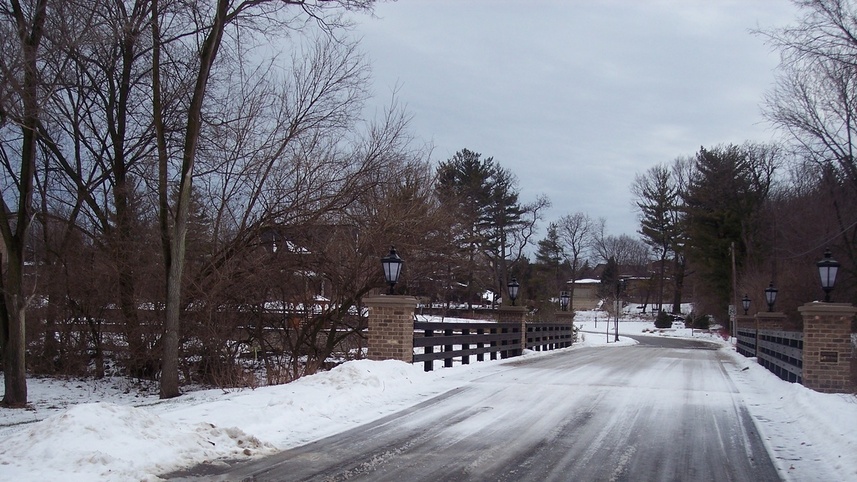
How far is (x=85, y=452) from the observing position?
17.8 feet

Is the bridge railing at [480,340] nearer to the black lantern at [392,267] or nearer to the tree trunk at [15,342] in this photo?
the black lantern at [392,267]

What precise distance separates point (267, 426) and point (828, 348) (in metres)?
9.02

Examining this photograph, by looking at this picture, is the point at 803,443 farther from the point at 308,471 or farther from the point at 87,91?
the point at 87,91

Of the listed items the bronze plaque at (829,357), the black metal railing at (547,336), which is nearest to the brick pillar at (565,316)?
the black metal railing at (547,336)

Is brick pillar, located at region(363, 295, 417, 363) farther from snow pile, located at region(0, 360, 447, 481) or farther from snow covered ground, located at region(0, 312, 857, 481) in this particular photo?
snow pile, located at region(0, 360, 447, 481)

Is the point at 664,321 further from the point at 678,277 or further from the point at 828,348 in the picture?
the point at 828,348

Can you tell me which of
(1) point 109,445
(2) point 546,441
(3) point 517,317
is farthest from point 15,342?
(3) point 517,317

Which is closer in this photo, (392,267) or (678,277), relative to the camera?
(392,267)

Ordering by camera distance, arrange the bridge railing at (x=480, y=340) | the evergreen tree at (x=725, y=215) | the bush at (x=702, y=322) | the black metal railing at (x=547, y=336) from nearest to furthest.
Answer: the bridge railing at (x=480, y=340)
the black metal railing at (x=547, y=336)
the evergreen tree at (x=725, y=215)
the bush at (x=702, y=322)

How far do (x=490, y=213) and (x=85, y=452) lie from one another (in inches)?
2181

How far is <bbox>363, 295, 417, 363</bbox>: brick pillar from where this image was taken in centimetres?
1264

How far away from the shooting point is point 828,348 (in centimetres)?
1108

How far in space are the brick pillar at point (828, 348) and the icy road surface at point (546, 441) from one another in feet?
4.48

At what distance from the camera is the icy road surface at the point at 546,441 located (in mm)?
5910
